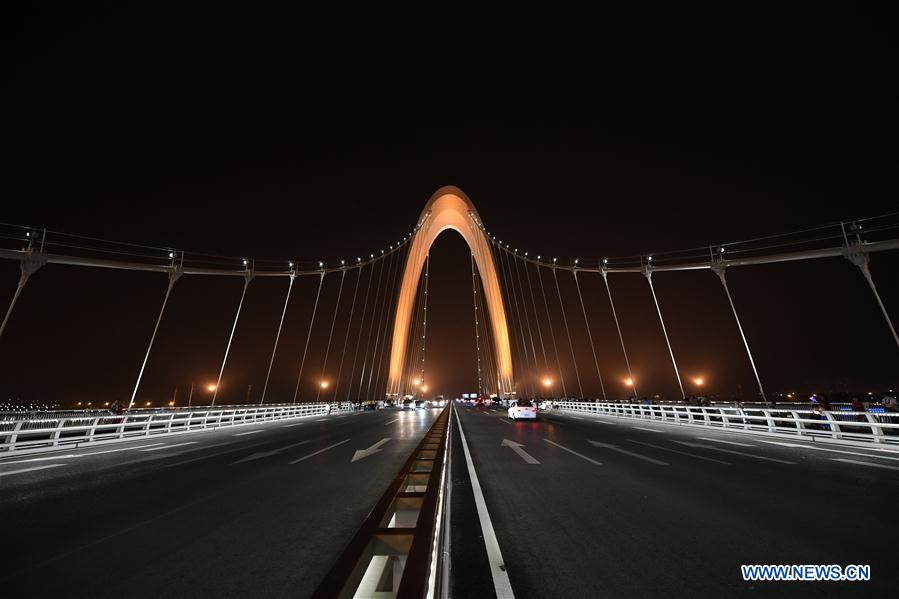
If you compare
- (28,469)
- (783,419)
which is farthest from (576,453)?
(28,469)

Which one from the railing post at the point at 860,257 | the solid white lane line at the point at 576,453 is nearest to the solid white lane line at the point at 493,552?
the solid white lane line at the point at 576,453

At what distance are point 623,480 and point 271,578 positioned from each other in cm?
634

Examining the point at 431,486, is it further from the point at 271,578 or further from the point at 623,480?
the point at 623,480

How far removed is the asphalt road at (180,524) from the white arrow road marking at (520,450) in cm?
312

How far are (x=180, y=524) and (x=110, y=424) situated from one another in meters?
15.1

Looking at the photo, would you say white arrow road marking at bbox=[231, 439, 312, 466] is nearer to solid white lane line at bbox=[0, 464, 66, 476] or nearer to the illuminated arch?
solid white lane line at bbox=[0, 464, 66, 476]

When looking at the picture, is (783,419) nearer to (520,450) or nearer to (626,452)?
Answer: (626,452)

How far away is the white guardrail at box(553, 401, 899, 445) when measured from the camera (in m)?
12.7

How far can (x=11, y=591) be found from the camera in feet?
10.5

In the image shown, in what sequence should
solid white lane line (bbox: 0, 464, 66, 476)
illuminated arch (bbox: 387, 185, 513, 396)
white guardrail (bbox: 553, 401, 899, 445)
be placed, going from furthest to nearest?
illuminated arch (bbox: 387, 185, 513, 396) < white guardrail (bbox: 553, 401, 899, 445) < solid white lane line (bbox: 0, 464, 66, 476)

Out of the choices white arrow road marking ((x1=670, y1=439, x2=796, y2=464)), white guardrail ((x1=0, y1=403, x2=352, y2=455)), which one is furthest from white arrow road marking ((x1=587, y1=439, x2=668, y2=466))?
white guardrail ((x1=0, y1=403, x2=352, y2=455))

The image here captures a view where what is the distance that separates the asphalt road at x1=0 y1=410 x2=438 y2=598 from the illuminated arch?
63.3 meters

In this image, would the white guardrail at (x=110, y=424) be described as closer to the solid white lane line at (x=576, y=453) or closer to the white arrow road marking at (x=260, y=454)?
the white arrow road marking at (x=260, y=454)

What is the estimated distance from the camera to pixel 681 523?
493cm
